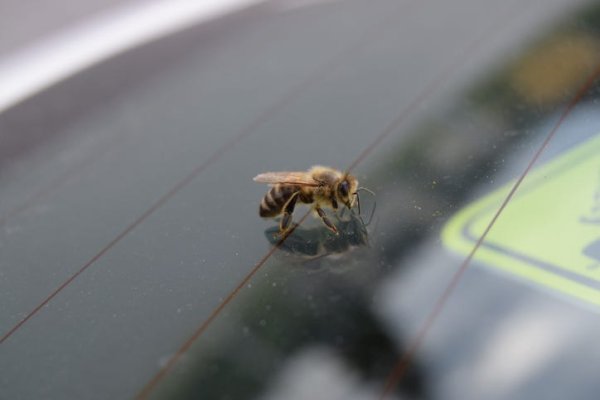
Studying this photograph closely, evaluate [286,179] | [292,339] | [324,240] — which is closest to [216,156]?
[286,179]

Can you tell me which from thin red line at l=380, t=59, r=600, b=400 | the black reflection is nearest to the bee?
the black reflection

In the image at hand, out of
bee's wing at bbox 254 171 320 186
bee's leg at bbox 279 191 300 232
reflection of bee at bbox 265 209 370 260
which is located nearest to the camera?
reflection of bee at bbox 265 209 370 260

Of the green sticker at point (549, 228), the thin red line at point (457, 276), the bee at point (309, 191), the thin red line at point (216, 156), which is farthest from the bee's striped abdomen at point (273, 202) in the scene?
the thin red line at point (457, 276)

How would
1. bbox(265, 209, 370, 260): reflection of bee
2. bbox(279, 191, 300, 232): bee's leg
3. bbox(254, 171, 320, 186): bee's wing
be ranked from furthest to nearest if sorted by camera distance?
1. bbox(254, 171, 320, 186): bee's wing
2. bbox(279, 191, 300, 232): bee's leg
3. bbox(265, 209, 370, 260): reflection of bee

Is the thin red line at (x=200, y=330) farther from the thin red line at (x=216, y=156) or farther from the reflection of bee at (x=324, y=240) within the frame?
the thin red line at (x=216, y=156)

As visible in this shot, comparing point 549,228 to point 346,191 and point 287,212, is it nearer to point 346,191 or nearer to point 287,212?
point 346,191

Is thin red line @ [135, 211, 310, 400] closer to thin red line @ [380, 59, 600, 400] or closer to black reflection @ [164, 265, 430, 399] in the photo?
black reflection @ [164, 265, 430, 399]

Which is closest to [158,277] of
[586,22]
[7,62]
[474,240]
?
[474,240]

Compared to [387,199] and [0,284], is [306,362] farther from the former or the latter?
[0,284]
